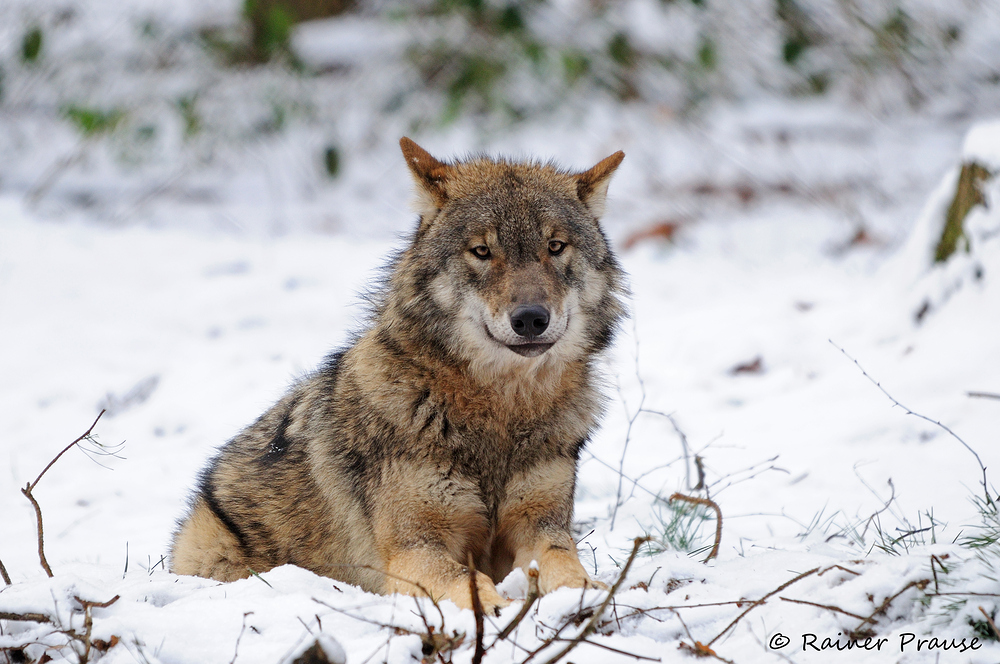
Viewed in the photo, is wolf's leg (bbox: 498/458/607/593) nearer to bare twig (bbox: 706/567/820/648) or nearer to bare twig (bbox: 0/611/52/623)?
bare twig (bbox: 706/567/820/648)

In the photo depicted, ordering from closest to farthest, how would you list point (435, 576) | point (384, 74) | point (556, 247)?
point (435, 576)
point (556, 247)
point (384, 74)

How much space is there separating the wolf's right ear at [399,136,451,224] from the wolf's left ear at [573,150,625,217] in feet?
2.07

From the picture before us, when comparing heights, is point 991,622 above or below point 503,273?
below

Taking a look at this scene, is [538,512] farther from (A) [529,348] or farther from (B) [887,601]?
(B) [887,601]

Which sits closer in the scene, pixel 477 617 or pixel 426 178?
pixel 477 617

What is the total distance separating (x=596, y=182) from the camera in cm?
414

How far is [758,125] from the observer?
487 inches

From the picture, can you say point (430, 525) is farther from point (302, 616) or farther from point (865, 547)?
point (865, 547)

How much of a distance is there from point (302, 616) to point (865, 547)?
2.28 metres

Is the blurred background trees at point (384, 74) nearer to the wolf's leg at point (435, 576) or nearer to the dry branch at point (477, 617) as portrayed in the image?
the wolf's leg at point (435, 576)

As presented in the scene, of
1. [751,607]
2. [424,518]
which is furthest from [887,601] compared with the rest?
[424,518]

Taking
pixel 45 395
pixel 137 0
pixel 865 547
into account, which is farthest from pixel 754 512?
pixel 137 0

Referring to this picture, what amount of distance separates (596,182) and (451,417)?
1.37 metres

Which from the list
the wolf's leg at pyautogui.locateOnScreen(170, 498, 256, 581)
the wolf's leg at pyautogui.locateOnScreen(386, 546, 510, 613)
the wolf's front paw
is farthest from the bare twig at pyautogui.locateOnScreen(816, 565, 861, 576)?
the wolf's leg at pyautogui.locateOnScreen(170, 498, 256, 581)
